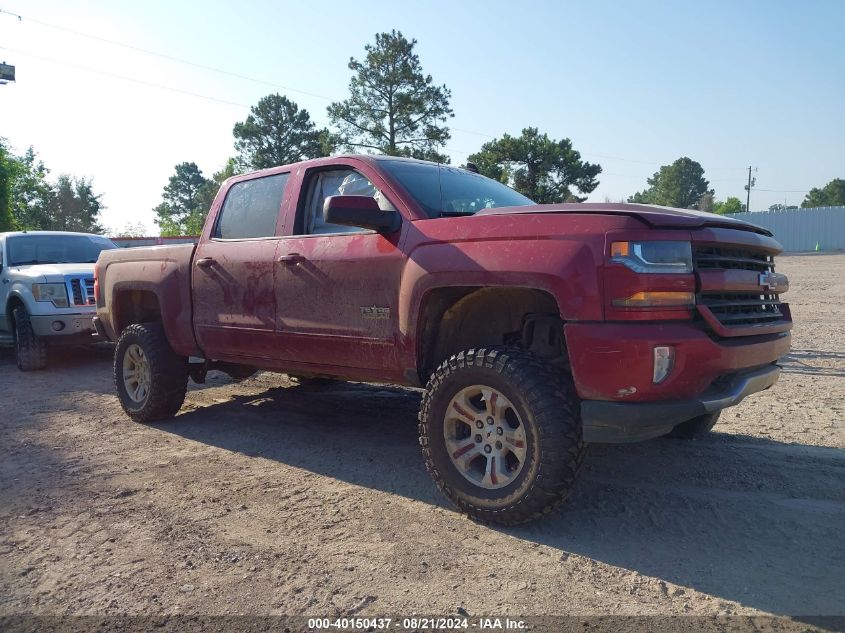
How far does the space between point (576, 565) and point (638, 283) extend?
4.24 ft

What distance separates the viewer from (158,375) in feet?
17.9

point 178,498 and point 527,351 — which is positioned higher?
point 527,351

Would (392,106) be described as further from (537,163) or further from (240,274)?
(240,274)

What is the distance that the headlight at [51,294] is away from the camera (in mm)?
8711

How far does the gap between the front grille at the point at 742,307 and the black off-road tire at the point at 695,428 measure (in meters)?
1.01

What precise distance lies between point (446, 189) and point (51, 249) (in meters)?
8.04

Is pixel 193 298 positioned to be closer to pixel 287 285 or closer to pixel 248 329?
pixel 248 329

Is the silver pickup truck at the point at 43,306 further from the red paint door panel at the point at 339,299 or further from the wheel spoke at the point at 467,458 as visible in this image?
the wheel spoke at the point at 467,458

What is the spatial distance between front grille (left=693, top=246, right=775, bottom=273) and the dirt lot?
1.28 m

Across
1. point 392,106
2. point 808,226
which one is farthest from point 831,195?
point 392,106

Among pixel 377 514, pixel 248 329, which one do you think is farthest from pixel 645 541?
pixel 248 329

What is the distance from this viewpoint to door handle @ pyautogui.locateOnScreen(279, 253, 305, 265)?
4.36 metres

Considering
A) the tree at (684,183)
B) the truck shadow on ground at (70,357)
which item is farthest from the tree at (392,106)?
the tree at (684,183)

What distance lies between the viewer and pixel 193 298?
206 inches
